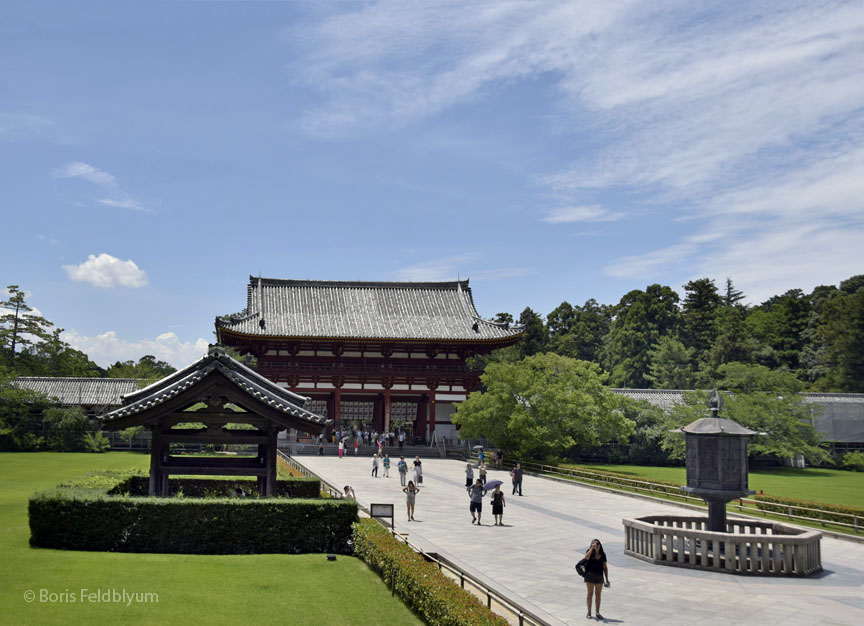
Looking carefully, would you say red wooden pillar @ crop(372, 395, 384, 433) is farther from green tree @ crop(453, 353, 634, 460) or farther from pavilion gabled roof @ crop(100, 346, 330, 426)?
pavilion gabled roof @ crop(100, 346, 330, 426)

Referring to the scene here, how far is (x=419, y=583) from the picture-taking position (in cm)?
1073

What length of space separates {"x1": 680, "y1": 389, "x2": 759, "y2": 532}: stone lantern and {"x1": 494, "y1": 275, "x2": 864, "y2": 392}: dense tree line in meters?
49.8

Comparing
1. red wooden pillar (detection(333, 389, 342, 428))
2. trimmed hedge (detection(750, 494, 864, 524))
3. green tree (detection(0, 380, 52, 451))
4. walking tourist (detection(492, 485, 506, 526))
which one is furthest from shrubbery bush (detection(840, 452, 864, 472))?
green tree (detection(0, 380, 52, 451))

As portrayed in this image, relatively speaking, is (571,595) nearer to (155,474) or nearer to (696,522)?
(696,522)

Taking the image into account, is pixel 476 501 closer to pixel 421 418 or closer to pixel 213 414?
pixel 213 414

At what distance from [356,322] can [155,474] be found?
38.3 m

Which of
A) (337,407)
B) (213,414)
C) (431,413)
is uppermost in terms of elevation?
(213,414)

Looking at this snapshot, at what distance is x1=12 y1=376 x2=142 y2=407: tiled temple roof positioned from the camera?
156 feet

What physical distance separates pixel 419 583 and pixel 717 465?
875 cm

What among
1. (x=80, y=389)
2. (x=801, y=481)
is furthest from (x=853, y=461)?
(x=80, y=389)

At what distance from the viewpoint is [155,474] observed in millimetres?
15953

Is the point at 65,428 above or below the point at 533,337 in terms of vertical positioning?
below

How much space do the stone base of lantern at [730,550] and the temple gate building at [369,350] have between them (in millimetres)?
34351

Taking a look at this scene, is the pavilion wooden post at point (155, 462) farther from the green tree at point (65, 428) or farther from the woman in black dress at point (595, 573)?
the green tree at point (65, 428)
